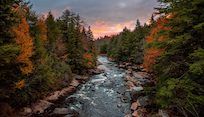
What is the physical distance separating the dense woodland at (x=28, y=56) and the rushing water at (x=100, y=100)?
3.76 metres

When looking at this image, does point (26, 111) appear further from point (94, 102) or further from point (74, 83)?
point (74, 83)

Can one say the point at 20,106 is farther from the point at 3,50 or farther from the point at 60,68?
the point at 60,68

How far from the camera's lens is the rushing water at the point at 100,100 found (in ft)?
94.0

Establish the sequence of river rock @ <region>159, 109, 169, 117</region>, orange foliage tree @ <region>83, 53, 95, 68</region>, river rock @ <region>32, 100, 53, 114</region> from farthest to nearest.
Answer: orange foliage tree @ <region>83, 53, 95, 68</region>, river rock @ <region>32, 100, 53, 114</region>, river rock @ <region>159, 109, 169, 117</region>

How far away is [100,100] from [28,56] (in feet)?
37.4

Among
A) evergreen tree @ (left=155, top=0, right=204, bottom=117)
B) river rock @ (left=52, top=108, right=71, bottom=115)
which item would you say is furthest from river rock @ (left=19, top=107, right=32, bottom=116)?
evergreen tree @ (left=155, top=0, right=204, bottom=117)

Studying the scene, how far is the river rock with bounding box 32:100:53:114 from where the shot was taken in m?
28.1

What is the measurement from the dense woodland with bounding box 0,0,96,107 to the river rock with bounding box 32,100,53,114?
0.77 meters

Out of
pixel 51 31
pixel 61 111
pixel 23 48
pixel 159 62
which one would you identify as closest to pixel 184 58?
pixel 159 62

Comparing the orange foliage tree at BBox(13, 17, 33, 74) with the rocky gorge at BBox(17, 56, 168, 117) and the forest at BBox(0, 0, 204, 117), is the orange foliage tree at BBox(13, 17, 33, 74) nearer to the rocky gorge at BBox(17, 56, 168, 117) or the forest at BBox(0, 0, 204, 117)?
the forest at BBox(0, 0, 204, 117)

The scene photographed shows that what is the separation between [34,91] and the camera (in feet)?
99.3

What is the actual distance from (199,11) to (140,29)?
6482 centimetres

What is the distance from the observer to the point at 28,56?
27.3 m

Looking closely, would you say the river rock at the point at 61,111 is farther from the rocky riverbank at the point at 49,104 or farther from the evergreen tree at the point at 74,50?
the evergreen tree at the point at 74,50
